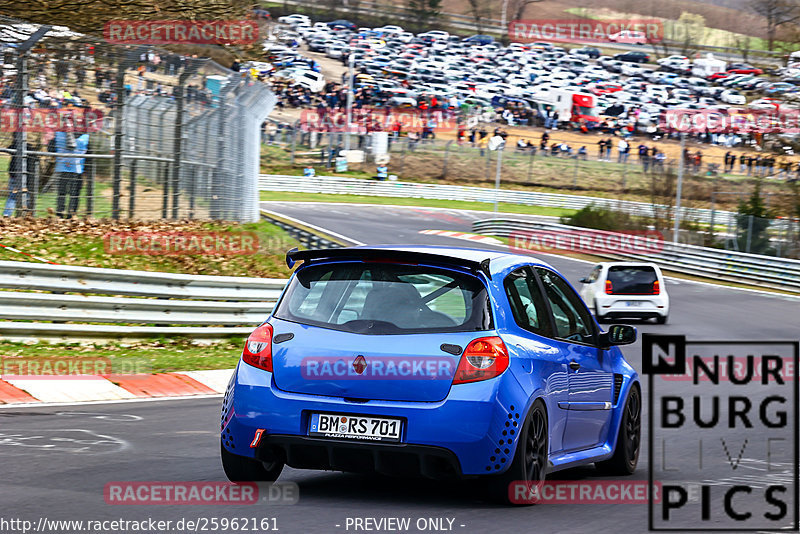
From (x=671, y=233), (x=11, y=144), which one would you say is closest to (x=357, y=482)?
(x=11, y=144)

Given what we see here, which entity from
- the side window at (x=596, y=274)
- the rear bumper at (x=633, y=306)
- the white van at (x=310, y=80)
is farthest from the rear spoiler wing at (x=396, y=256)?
the white van at (x=310, y=80)

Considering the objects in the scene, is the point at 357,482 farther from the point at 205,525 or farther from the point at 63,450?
the point at 63,450

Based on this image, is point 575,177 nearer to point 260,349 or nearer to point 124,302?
point 124,302

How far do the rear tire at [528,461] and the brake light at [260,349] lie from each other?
1368 mm

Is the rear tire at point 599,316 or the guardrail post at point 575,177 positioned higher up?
the guardrail post at point 575,177

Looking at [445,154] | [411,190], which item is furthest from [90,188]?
[445,154]

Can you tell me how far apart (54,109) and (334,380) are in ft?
40.2

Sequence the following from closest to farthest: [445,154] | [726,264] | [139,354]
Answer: [139,354] < [726,264] < [445,154]

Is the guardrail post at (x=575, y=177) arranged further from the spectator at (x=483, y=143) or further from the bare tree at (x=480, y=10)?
the bare tree at (x=480, y=10)

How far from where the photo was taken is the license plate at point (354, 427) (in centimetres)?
610

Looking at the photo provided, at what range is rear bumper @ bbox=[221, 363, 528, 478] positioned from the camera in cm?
605

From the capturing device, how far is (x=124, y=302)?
13.9 meters

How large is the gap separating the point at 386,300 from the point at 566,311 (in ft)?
5.13

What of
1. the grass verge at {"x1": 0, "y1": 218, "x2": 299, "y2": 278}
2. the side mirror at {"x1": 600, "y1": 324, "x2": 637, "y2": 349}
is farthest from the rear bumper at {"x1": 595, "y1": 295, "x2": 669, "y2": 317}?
the side mirror at {"x1": 600, "y1": 324, "x2": 637, "y2": 349}
